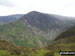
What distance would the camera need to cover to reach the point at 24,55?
12850 centimetres

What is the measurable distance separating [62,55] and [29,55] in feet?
77.0

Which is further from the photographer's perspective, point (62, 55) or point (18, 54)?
point (18, 54)

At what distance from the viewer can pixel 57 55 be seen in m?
121

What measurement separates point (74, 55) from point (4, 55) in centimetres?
4816

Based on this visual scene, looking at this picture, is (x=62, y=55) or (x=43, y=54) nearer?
(x=62, y=55)

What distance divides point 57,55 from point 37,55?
14163 mm

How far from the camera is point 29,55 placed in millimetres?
126500

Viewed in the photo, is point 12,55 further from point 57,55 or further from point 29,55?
point 57,55

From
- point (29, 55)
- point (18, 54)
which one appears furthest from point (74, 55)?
point (18, 54)

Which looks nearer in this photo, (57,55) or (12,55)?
(57,55)

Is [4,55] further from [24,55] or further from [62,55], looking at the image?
[62,55]

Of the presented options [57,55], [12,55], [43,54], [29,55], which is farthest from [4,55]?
[57,55]

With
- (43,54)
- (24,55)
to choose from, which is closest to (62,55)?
(43,54)

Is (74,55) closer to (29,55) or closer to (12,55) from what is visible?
(29,55)
